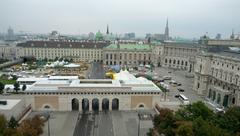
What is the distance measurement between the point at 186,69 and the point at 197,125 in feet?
298

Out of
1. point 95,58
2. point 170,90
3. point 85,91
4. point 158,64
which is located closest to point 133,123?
point 85,91

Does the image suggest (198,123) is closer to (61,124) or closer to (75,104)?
(61,124)

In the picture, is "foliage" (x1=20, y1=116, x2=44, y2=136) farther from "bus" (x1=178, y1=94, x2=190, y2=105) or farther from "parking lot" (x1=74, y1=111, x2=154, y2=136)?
"bus" (x1=178, y1=94, x2=190, y2=105)

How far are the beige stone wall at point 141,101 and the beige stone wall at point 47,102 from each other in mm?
18393

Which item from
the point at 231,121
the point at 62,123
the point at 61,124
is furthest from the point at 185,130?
the point at 62,123

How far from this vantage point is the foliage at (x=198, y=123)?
31130 millimetres

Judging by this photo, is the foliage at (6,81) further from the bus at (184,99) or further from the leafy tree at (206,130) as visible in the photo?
the leafy tree at (206,130)

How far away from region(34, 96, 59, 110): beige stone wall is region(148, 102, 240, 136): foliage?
26.0m

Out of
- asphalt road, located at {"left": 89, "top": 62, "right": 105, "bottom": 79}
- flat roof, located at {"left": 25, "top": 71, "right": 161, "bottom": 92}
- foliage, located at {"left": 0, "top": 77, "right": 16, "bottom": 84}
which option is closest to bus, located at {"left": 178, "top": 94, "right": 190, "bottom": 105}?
flat roof, located at {"left": 25, "top": 71, "right": 161, "bottom": 92}

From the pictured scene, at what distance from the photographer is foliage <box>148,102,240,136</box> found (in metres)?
31.1

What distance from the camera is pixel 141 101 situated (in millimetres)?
55406

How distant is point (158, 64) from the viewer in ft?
437

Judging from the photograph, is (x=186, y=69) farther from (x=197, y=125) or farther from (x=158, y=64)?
(x=197, y=125)

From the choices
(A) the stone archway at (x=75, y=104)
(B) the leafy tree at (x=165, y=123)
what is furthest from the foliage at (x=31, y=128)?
(B) the leafy tree at (x=165, y=123)
